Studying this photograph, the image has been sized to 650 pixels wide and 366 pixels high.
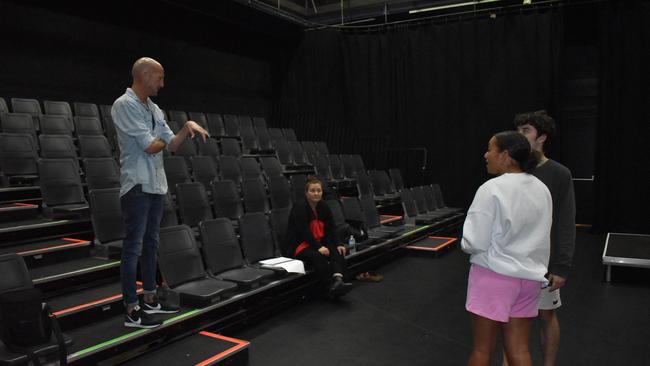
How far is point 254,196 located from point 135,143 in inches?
86.4

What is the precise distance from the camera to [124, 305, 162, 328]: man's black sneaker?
7.51ft

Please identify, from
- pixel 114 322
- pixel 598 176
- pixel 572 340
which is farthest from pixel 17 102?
pixel 598 176

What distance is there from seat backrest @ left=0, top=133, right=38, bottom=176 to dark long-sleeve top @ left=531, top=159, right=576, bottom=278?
12.1 ft

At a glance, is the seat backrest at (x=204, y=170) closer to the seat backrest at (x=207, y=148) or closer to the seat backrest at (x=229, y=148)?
the seat backrest at (x=207, y=148)

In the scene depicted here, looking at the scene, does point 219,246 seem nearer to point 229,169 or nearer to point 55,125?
point 229,169

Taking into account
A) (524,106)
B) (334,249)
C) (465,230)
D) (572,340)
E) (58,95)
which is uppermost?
(58,95)

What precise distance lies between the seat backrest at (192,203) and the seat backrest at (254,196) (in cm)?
58

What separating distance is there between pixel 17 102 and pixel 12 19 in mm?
1150

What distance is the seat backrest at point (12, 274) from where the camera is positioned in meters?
2.02

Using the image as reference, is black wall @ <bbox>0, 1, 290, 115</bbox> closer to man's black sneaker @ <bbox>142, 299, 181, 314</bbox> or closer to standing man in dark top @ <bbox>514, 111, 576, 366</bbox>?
man's black sneaker @ <bbox>142, 299, 181, 314</bbox>

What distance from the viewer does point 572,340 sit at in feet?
9.26

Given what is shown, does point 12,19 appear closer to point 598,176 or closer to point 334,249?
point 334,249

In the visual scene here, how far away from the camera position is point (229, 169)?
15.5 feet

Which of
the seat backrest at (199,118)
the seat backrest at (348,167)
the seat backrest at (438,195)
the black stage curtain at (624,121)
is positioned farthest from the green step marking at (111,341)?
the black stage curtain at (624,121)
